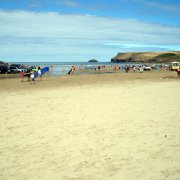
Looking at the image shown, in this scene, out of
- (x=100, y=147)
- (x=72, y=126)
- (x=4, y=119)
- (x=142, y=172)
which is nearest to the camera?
(x=142, y=172)

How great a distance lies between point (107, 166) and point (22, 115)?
Result: 668 cm

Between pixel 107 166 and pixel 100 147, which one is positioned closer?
pixel 107 166

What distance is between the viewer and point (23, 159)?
6918 millimetres

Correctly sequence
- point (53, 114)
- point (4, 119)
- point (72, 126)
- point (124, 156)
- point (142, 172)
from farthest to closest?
point (53, 114)
point (4, 119)
point (72, 126)
point (124, 156)
point (142, 172)

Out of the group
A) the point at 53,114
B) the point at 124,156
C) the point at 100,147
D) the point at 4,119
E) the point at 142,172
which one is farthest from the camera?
the point at 53,114

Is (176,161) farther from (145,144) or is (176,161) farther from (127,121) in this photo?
(127,121)

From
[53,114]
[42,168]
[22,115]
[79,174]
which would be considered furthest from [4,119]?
[79,174]

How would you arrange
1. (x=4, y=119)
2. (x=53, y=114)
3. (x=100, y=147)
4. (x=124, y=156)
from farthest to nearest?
(x=53, y=114)
(x=4, y=119)
(x=100, y=147)
(x=124, y=156)

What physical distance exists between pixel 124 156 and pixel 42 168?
6.16 feet

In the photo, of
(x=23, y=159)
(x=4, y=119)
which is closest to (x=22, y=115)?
(x=4, y=119)

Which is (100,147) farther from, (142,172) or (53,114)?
(53,114)

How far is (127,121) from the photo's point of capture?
1035cm

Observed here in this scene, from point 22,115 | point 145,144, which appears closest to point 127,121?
point 145,144

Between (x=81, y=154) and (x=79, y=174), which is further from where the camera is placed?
(x=81, y=154)
